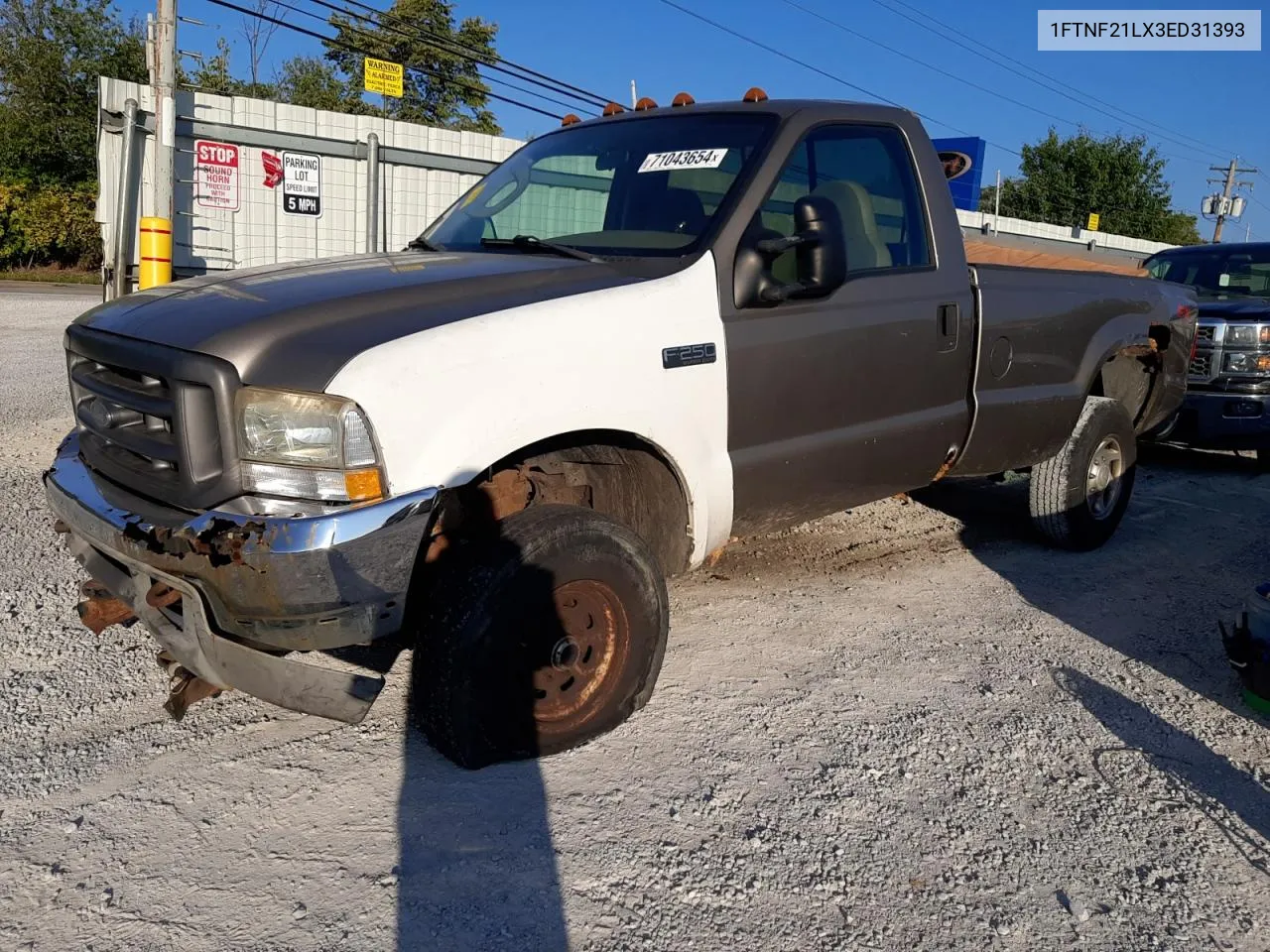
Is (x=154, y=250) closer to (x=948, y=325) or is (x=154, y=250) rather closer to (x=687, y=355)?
(x=687, y=355)

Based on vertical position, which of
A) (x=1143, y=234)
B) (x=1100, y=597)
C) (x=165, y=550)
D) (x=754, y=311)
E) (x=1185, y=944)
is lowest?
(x=1185, y=944)

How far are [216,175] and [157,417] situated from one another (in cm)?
1174

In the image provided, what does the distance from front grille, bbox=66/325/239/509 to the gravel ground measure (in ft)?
2.96

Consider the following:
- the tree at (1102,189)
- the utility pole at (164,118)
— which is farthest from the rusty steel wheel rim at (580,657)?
the tree at (1102,189)

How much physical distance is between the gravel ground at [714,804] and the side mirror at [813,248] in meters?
1.44

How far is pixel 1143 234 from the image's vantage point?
5403 centimetres

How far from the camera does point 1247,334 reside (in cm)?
742

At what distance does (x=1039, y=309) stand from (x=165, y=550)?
155 inches

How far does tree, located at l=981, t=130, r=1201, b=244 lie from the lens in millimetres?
53250

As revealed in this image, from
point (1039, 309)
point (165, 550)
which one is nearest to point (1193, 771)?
point (1039, 309)

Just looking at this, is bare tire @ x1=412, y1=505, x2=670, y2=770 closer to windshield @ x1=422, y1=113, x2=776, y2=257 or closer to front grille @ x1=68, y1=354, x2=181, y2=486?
front grille @ x1=68, y1=354, x2=181, y2=486

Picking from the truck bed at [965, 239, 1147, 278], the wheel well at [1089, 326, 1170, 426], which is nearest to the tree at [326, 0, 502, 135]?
the truck bed at [965, 239, 1147, 278]

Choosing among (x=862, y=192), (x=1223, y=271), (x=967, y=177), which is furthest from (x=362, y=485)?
(x=967, y=177)

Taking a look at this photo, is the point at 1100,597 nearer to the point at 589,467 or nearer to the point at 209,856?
the point at 589,467
